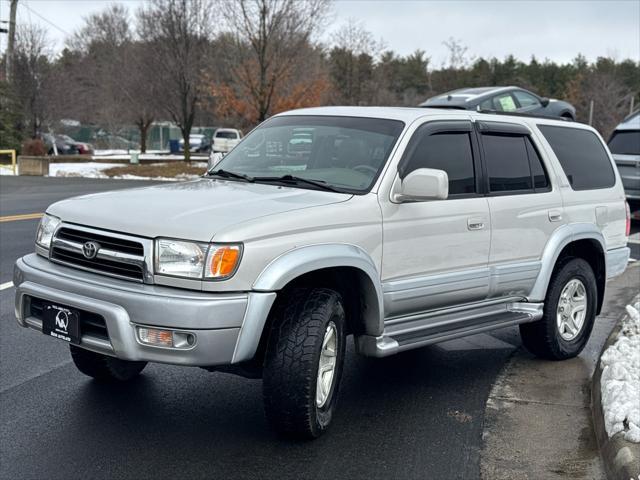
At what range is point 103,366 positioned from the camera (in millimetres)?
5180

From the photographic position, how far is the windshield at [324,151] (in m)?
5.00

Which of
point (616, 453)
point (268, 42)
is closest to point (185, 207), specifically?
point (616, 453)

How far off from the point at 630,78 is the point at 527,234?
59368 millimetres

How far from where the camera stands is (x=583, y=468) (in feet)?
14.0

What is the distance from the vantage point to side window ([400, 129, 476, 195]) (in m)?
5.15

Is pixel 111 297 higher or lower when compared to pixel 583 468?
higher

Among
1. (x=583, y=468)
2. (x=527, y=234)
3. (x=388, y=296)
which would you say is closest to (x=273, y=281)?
(x=388, y=296)

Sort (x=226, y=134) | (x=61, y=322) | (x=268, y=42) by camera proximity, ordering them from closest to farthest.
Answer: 1. (x=61, y=322)
2. (x=268, y=42)
3. (x=226, y=134)

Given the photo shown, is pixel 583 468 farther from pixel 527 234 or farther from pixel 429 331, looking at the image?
pixel 527 234

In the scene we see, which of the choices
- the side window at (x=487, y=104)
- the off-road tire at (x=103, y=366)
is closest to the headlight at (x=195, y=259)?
the off-road tire at (x=103, y=366)

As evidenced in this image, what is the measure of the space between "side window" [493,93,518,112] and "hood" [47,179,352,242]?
10.5 metres

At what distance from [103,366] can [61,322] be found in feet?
3.60

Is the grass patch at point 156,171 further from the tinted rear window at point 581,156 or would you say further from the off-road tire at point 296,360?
the off-road tire at point 296,360

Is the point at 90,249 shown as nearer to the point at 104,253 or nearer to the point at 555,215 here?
the point at 104,253
